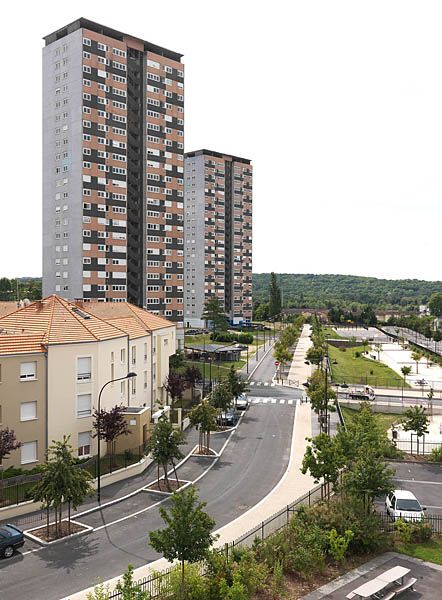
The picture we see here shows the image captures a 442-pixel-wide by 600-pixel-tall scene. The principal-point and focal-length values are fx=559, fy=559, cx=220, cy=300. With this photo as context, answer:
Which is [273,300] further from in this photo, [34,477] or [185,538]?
[185,538]

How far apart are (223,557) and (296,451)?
23.1 m

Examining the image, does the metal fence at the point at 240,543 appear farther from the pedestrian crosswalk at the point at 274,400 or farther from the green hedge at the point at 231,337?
the green hedge at the point at 231,337

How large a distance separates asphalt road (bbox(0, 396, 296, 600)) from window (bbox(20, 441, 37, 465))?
7.83 m

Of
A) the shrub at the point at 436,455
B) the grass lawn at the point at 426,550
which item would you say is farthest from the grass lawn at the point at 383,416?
the grass lawn at the point at 426,550

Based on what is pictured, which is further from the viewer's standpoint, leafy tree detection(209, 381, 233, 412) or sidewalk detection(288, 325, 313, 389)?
sidewalk detection(288, 325, 313, 389)

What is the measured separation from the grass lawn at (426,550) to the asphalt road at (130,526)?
8914 mm

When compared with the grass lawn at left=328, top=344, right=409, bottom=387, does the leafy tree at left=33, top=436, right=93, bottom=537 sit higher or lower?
higher

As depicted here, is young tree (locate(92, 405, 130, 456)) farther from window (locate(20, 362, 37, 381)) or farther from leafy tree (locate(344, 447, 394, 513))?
leafy tree (locate(344, 447, 394, 513))

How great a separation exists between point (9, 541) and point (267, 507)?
44.0 feet

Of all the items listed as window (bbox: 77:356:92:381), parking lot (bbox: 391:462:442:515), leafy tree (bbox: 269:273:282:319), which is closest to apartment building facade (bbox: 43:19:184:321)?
window (bbox: 77:356:92:381)

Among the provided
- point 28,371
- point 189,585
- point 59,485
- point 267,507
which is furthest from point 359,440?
point 28,371

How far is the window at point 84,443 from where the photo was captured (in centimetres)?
3866

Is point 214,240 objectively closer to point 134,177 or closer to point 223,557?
point 134,177

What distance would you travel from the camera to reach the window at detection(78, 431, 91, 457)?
3866 cm
